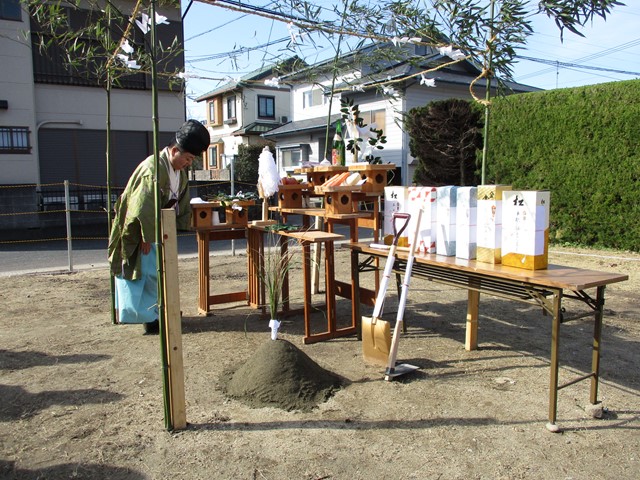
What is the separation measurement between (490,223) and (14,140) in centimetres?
1312

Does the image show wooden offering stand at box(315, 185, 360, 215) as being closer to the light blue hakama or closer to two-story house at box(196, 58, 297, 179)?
the light blue hakama

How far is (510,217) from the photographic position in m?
3.25

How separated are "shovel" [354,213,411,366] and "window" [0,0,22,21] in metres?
13.2

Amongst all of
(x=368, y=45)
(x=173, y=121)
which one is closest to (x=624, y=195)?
(x=368, y=45)

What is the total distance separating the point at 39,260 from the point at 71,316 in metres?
4.47

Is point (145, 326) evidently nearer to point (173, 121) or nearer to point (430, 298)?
point (430, 298)

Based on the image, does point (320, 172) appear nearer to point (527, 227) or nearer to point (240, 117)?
point (527, 227)

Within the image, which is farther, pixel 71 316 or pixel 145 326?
pixel 71 316

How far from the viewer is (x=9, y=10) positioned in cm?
1304

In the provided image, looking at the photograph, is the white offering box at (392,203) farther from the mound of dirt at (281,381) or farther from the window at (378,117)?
the window at (378,117)

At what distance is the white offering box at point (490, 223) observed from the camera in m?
3.35

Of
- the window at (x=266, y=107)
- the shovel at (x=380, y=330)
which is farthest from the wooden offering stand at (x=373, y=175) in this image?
the window at (x=266, y=107)

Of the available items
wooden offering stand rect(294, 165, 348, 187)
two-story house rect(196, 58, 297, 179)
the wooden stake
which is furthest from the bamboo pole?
two-story house rect(196, 58, 297, 179)

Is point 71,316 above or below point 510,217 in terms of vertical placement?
below
